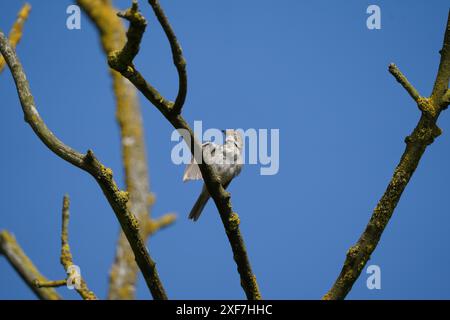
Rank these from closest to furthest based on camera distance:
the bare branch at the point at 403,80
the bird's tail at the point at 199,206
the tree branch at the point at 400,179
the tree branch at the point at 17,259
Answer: the bare branch at the point at 403,80, the tree branch at the point at 400,179, the tree branch at the point at 17,259, the bird's tail at the point at 199,206

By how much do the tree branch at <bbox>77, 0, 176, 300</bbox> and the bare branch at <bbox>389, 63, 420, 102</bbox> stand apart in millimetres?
2959

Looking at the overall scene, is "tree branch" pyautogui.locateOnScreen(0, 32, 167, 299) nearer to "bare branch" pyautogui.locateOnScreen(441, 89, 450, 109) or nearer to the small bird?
"bare branch" pyautogui.locateOnScreen(441, 89, 450, 109)

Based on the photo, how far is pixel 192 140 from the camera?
3.85 meters

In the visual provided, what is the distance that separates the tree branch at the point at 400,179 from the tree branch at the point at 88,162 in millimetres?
1287

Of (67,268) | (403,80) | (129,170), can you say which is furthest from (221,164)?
(403,80)

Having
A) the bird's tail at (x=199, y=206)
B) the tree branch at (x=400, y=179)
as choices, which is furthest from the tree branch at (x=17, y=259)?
the tree branch at (x=400, y=179)

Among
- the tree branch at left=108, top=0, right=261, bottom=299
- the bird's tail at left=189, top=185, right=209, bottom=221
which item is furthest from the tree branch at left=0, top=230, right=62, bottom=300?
the bird's tail at left=189, top=185, right=209, bottom=221

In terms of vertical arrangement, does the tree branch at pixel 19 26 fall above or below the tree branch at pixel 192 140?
above

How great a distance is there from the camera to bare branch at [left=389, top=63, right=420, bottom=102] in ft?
12.8

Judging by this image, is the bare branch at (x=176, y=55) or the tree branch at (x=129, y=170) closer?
the bare branch at (x=176, y=55)

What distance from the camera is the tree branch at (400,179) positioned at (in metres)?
4.01

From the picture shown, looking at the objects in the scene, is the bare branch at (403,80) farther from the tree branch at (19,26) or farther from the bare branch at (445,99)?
the tree branch at (19,26)

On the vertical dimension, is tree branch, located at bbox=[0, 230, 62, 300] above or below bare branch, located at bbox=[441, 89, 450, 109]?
below
